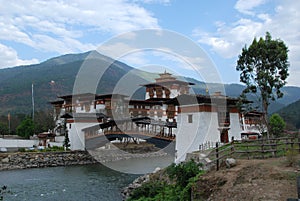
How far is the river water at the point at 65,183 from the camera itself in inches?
750

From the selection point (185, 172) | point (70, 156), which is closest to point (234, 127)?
point (185, 172)

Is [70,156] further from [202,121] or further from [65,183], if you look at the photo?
[202,121]

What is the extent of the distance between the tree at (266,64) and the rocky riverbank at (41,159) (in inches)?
948

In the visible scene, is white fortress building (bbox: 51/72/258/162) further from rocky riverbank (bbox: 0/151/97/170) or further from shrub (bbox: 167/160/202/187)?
shrub (bbox: 167/160/202/187)

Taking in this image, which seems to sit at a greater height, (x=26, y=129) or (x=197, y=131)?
(x=197, y=131)

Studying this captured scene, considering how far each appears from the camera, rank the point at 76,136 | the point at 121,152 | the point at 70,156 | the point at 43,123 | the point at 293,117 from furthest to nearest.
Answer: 1. the point at 293,117
2. the point at 43,123
3. the point at 121,152
4. the point at 76,136
5. the point at 70,156

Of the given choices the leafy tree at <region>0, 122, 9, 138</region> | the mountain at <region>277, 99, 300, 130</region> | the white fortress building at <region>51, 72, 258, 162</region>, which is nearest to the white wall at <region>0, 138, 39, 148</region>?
the white fortress building at <region>51, 72, 258, 162</region>

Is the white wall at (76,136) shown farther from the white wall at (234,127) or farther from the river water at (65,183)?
the white wall at (234,127)

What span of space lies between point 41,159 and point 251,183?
93.9 ft

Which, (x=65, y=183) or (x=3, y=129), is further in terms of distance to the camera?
(x=3, y=129)

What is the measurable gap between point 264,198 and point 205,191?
2.52 meters

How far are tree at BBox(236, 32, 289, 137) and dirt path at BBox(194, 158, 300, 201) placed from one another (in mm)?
7287

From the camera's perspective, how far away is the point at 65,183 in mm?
23375

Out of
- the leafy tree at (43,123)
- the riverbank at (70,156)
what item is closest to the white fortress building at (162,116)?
the leafy tree at (43,123)
